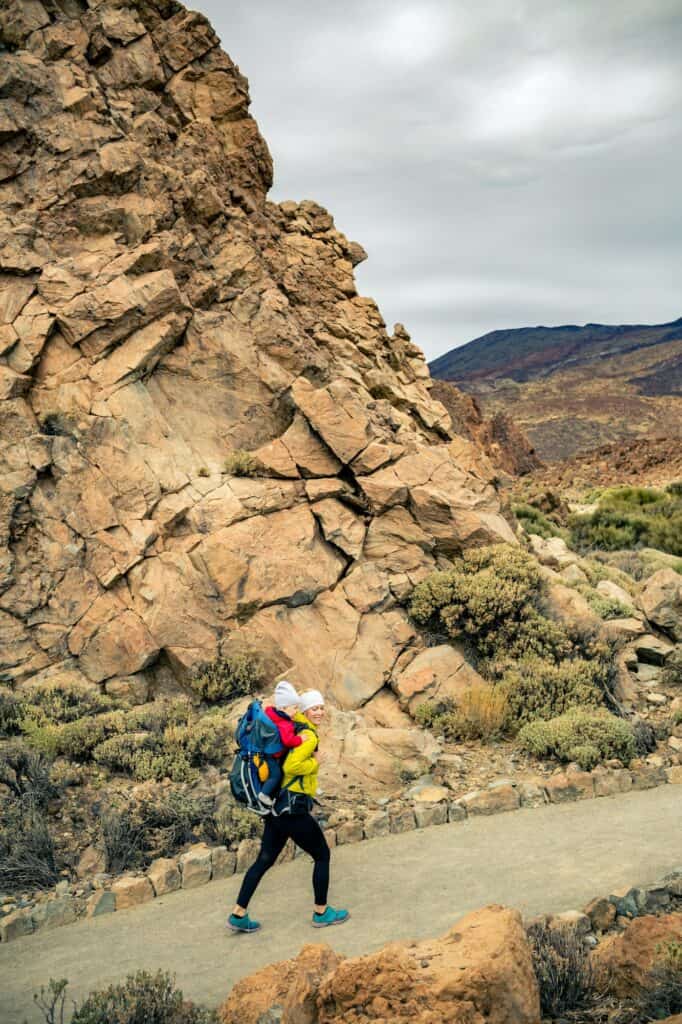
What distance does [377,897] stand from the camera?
19.8ft

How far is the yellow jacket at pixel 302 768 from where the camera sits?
530cm

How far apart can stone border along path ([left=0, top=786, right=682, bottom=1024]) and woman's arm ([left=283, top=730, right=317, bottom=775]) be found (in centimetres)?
125

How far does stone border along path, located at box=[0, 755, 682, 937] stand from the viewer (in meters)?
6.07

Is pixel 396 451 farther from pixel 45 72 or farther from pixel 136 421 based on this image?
pixel 45 72

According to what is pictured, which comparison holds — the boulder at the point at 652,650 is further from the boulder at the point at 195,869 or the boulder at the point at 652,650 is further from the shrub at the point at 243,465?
the boulder at the point at 195,869

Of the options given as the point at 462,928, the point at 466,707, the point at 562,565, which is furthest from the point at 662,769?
the point at 562,565

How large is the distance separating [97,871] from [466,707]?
15.7 feet

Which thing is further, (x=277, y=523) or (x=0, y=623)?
(x=277, y=523)

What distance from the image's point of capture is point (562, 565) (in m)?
15.1

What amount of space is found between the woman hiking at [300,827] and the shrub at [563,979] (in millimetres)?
1816

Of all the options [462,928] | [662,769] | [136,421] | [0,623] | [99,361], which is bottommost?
[662,769]

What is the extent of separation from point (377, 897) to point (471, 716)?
3573 millimetres

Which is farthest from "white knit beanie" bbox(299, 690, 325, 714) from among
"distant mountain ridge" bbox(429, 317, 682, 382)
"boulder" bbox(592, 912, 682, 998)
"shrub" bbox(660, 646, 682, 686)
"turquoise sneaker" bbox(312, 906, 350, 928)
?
"distant mountain ridge" bbox(429, 317, 682, 382)

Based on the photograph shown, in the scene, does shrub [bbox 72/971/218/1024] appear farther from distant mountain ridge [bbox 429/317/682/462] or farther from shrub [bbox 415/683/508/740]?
distant mountain ridge [bbox 429/317/682/462]
